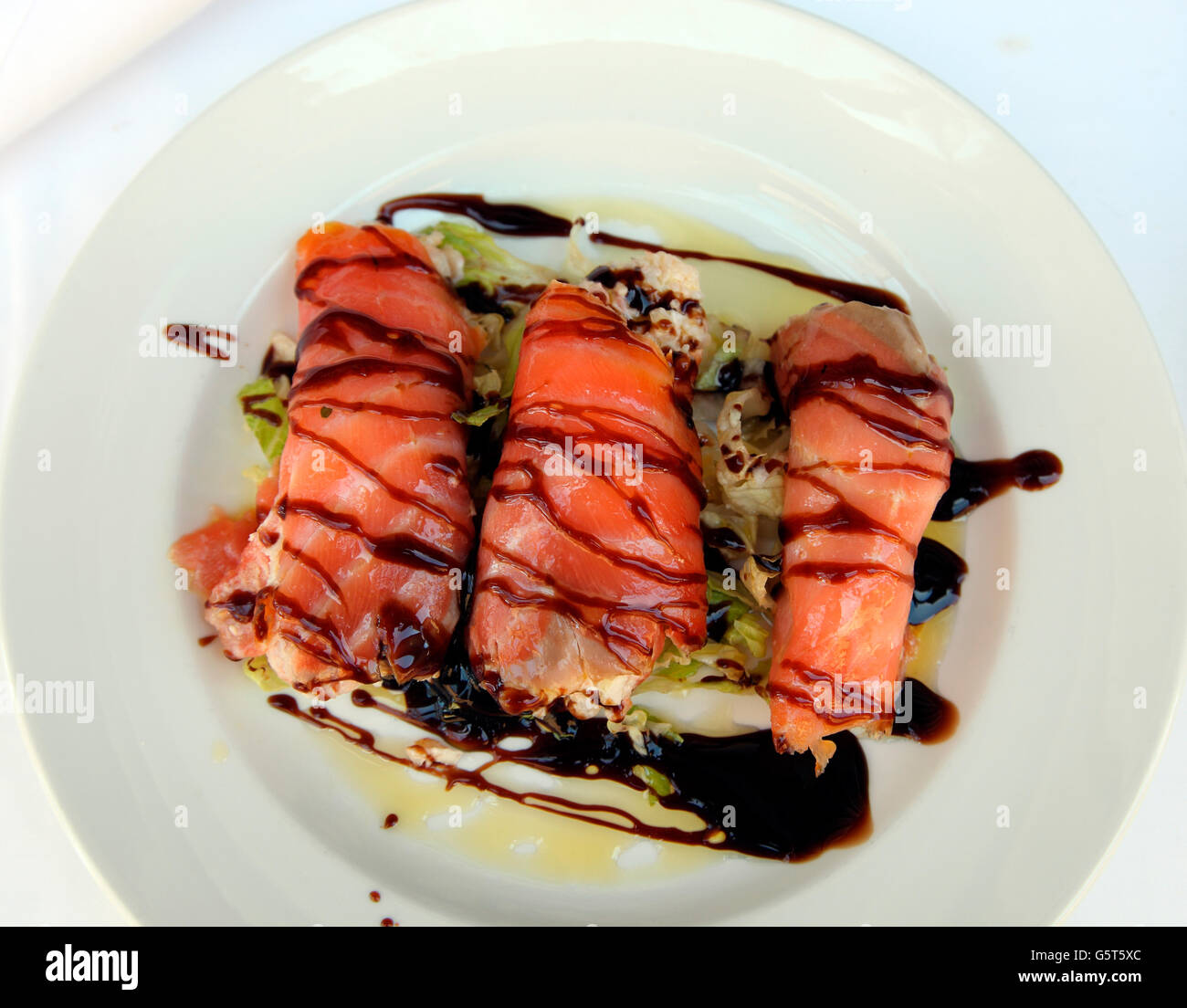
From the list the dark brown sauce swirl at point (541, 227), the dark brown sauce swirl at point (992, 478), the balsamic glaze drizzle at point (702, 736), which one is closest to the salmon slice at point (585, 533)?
the balsamic glaze drizzle at point (702, 736)

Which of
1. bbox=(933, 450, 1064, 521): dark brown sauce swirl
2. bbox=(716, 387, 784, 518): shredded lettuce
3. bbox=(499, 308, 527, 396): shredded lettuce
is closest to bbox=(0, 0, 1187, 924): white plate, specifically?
bbox=(933, 450, 1064, 521): dark brown sauce swirl

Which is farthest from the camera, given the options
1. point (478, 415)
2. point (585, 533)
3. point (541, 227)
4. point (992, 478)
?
point (541, 227)

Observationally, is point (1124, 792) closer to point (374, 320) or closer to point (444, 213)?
point (374, 320)

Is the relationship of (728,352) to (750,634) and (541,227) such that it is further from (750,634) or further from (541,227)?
(750,634)

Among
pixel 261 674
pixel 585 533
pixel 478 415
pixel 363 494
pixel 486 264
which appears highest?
pixel 486 264

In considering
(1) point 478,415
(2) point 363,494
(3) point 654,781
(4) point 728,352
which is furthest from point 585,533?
(3) point 654,781
